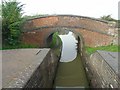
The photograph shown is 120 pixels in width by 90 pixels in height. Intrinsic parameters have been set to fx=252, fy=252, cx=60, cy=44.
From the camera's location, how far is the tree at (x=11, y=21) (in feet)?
49.5

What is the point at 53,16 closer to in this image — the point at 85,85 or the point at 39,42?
the point at 39,42

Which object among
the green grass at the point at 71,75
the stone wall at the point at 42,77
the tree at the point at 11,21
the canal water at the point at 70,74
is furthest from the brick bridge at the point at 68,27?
the stone wall at the point at 42,77

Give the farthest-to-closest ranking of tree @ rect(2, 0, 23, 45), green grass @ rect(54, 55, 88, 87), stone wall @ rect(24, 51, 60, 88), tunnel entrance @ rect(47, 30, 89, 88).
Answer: tree @ rect(2, 0, 23, 45) → green grass @ rect(54, 55, 88, 87) → tunnel entrance @ rect(47, 30, 89, 88) → stone wall @ rect(24, 51, 60, 88)

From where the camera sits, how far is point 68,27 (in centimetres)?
1792

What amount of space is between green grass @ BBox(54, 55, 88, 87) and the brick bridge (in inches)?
98.7

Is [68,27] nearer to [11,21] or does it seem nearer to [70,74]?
[11,21]

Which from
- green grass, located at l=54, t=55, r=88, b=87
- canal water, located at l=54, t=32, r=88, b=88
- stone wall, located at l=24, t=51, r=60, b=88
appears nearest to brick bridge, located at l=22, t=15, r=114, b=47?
canal water, located at l=54, t=32, r=88, b=88

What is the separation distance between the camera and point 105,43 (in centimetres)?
1789

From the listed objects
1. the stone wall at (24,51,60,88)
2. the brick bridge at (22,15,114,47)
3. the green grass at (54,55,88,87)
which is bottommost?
the green grass at (54,55,88,87)

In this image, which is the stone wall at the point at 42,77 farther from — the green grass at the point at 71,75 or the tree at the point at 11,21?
the tree at the point at 11,21

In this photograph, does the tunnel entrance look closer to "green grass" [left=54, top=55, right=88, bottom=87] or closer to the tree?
"green grass" [left=54, top=55, right=88, bottom=87]

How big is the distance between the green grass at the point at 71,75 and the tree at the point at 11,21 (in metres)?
3.38

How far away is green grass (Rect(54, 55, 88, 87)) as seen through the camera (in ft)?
38.2

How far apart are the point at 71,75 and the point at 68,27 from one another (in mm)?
5637
